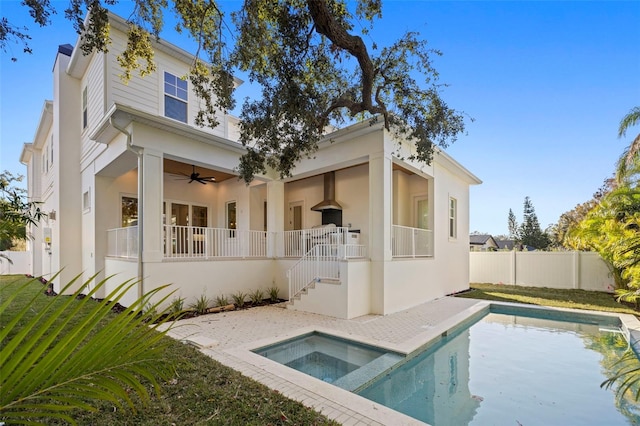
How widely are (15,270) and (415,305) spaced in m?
25.9

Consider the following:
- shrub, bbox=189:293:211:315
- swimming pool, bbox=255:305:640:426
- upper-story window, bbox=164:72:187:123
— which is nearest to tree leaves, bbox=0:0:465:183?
shrub, bbox=189:293:211:315

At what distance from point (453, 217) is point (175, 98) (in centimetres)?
1158

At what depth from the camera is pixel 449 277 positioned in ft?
41.0

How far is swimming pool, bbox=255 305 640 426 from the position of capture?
412 centimetres

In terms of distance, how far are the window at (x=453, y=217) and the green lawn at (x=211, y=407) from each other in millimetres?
10735

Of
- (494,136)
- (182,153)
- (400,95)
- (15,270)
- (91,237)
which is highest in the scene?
(494,136)

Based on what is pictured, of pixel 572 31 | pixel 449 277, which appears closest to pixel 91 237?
pixel 449 277

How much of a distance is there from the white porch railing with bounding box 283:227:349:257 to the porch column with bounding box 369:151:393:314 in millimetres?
870

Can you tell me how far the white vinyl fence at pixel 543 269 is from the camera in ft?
43.7

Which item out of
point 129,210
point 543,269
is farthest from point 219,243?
point 543,269

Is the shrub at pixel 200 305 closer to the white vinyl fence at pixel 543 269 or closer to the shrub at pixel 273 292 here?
the shrub at pixel 273 292

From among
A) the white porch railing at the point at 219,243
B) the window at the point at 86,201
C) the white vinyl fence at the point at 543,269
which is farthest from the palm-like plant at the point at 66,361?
the white vinyl fence at the point at 543,269

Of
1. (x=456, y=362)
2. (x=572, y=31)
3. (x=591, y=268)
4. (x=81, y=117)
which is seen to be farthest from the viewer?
(x=591, y=268)

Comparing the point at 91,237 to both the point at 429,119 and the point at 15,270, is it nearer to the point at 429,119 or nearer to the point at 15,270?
the point at 429,119
